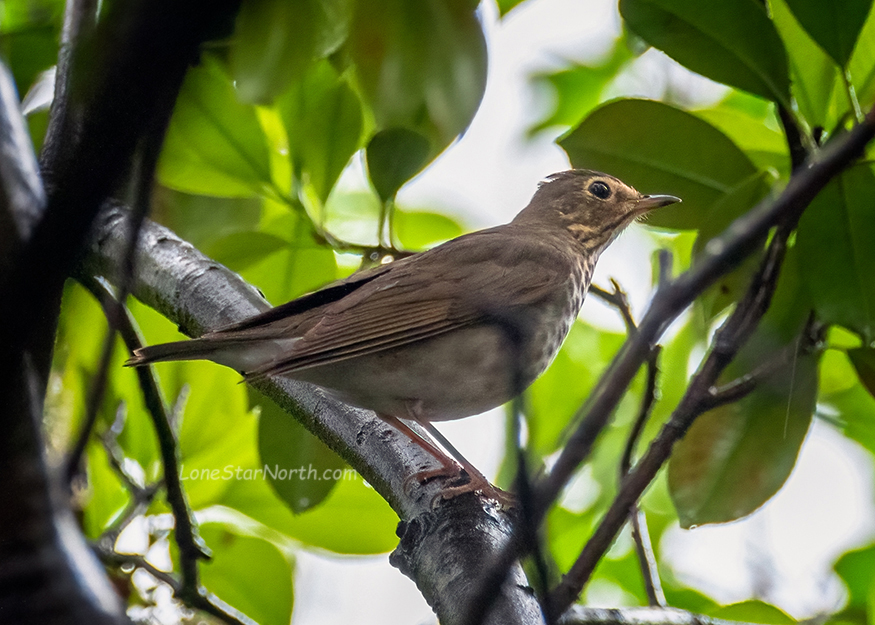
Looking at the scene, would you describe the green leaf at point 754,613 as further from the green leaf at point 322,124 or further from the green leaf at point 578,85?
the green leaf at point 578,85

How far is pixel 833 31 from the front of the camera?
109 inches

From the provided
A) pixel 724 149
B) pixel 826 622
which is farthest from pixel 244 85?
pixel 826 622

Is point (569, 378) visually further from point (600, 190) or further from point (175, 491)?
point (175, 491)

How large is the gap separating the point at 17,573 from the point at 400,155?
244 centimetres

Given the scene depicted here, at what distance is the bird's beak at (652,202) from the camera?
145 inches

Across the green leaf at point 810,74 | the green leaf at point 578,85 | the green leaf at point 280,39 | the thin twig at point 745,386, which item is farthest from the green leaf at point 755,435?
the green leaf at point 578,85

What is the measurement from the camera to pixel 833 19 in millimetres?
2754

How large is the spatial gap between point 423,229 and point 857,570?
8.98ft

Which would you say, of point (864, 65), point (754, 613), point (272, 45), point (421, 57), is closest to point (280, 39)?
point (272, 45)

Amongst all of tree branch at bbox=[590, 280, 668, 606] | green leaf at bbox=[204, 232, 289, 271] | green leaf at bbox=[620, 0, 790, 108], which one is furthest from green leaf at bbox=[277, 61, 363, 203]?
tree branch at bbox=[590, 280, 668, 606]

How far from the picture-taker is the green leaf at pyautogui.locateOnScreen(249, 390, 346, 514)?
3414mm

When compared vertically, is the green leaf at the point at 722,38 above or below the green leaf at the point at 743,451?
above

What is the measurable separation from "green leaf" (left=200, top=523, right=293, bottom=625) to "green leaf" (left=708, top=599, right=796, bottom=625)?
1802 millimetres

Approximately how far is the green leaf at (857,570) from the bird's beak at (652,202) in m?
1.91
